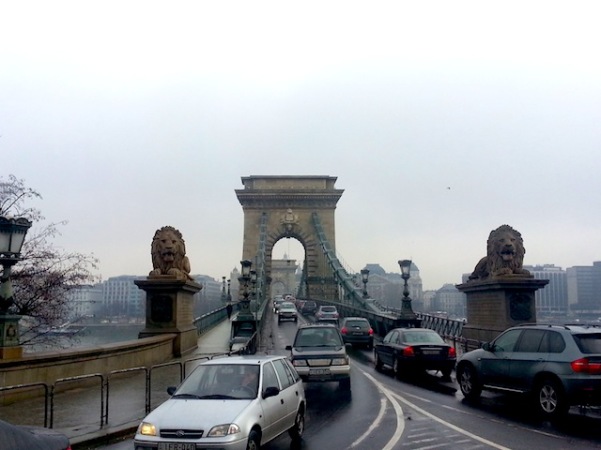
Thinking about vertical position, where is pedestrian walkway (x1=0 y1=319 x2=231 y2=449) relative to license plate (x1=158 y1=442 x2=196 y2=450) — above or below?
below

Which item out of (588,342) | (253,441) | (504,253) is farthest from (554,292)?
(253,441)

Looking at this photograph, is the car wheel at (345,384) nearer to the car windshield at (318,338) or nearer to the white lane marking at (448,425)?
the car windshield at (318,338)

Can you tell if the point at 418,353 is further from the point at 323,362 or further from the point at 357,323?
the point at 357,323

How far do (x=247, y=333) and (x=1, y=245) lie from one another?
1730cm

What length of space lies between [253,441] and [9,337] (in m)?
6.80

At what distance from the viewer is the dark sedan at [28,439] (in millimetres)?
4609

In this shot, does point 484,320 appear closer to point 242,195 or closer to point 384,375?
point 384,375

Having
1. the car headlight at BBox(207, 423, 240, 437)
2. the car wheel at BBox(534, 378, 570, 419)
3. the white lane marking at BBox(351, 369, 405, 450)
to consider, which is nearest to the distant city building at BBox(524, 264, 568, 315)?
the white lane marking at BBox(351, 369, 405, 450)

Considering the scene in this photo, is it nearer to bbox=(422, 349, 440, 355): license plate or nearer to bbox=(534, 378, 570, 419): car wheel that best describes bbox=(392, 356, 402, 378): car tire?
bbox=(422, 349, 440, 355): license plate

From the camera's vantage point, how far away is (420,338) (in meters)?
17.9

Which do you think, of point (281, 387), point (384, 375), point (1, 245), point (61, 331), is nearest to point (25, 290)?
point (61, 331)

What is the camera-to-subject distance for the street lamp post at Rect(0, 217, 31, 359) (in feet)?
38.4

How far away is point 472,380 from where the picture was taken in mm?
13344

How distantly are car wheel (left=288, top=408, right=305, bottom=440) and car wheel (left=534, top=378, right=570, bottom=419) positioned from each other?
4.56 m
